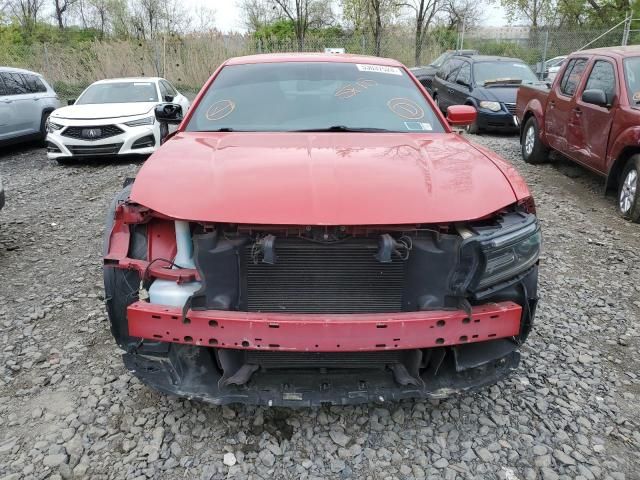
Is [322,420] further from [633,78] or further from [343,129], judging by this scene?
[633,78]

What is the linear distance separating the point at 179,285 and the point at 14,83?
9912 millimetres

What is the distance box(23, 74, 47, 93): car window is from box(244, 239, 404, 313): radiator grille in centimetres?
1055

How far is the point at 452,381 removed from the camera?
2.46m

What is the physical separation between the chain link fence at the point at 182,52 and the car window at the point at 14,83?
31.6 ft

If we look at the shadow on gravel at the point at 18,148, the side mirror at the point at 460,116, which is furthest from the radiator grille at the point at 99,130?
the side mirror at the point at 460,116

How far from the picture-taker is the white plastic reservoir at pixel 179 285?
7.63 ft

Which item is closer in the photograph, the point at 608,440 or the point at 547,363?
the point at 608,440

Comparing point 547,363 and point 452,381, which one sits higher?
point 452,381

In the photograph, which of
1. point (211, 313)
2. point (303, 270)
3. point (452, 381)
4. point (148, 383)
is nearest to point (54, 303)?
point (148, 383)

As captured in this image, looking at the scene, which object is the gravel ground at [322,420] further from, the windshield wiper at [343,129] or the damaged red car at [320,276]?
the windshield wiper at [343,129]

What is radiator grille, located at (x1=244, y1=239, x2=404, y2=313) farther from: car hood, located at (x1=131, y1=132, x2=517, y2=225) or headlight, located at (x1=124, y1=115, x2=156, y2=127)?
headlight, located at (x1=124, y1=115, x2=156, y2=127)

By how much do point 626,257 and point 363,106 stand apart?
117 inches

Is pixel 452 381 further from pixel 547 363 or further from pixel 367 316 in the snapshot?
pixel 547 363

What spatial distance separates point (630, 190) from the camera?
5.68m
